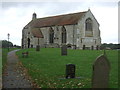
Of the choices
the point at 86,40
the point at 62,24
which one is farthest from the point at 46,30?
the point at 86,40

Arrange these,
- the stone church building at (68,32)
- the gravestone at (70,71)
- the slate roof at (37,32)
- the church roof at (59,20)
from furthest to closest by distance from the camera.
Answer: the slate roof at (37,32) → the church roof at (59,20) → the stone church building at (68,32) → the gravestone at (70,71)

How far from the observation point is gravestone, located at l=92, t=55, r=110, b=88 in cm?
657

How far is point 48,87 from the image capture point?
25.8 feet

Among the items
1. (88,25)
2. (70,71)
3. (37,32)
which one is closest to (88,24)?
(88,25)

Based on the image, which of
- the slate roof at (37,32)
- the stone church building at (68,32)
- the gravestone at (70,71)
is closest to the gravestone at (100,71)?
the gravestone at (70,71)

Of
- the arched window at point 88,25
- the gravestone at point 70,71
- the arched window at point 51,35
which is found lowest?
the gravestone at point 70,71

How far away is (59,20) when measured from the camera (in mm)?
53719

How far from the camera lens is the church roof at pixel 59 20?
50131mm

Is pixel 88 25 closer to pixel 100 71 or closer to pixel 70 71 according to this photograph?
pixel 70 71

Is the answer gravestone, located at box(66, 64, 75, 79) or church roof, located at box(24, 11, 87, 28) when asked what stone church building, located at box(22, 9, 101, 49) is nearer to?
church roof, located at box(24, 11, 87, 28)

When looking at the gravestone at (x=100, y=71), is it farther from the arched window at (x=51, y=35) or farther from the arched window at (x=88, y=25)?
the arched window at (x=51, y=35)

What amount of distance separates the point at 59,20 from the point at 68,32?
17.3ft

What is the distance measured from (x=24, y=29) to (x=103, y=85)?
55.9 m

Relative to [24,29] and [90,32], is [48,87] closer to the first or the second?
[90,32]
